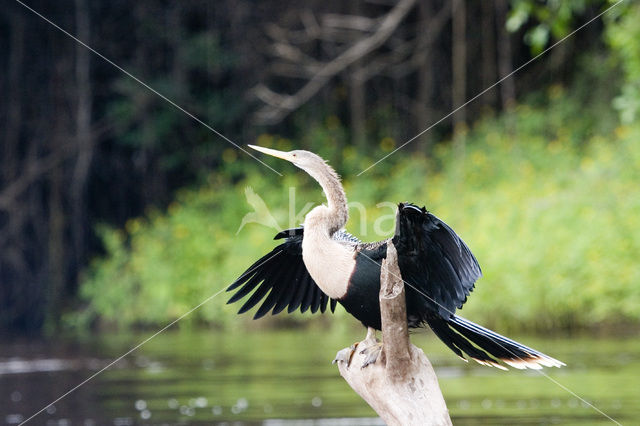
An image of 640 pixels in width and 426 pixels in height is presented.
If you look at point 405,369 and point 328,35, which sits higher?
point 328,35

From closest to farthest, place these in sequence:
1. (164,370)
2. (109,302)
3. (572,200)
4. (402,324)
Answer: (402,324) → (164,370) → (572,200) → (109,302)

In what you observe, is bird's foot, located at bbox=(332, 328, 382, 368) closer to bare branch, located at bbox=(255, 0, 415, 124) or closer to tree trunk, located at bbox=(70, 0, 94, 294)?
bare branch, located at bbox=(255, 0, 415, 124)

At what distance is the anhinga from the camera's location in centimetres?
436

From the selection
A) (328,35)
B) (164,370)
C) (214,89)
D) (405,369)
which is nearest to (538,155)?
(328,35)

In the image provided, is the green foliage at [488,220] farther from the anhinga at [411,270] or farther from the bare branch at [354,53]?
the anhinga at [411,270]

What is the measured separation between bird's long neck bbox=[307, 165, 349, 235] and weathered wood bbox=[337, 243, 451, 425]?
283 mm

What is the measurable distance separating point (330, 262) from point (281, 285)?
90 centimetres

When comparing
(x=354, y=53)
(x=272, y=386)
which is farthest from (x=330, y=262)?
(x=354, y=53)

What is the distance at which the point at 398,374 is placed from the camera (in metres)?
4.35

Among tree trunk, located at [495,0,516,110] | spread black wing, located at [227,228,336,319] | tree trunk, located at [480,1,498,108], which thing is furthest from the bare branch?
spread black wing, located at [227,228,336,319]

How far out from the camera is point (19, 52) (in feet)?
65.2

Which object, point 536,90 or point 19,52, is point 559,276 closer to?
point 536,90

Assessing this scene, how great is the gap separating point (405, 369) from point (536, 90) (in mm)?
15711

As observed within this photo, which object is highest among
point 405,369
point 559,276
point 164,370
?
point 559,276
